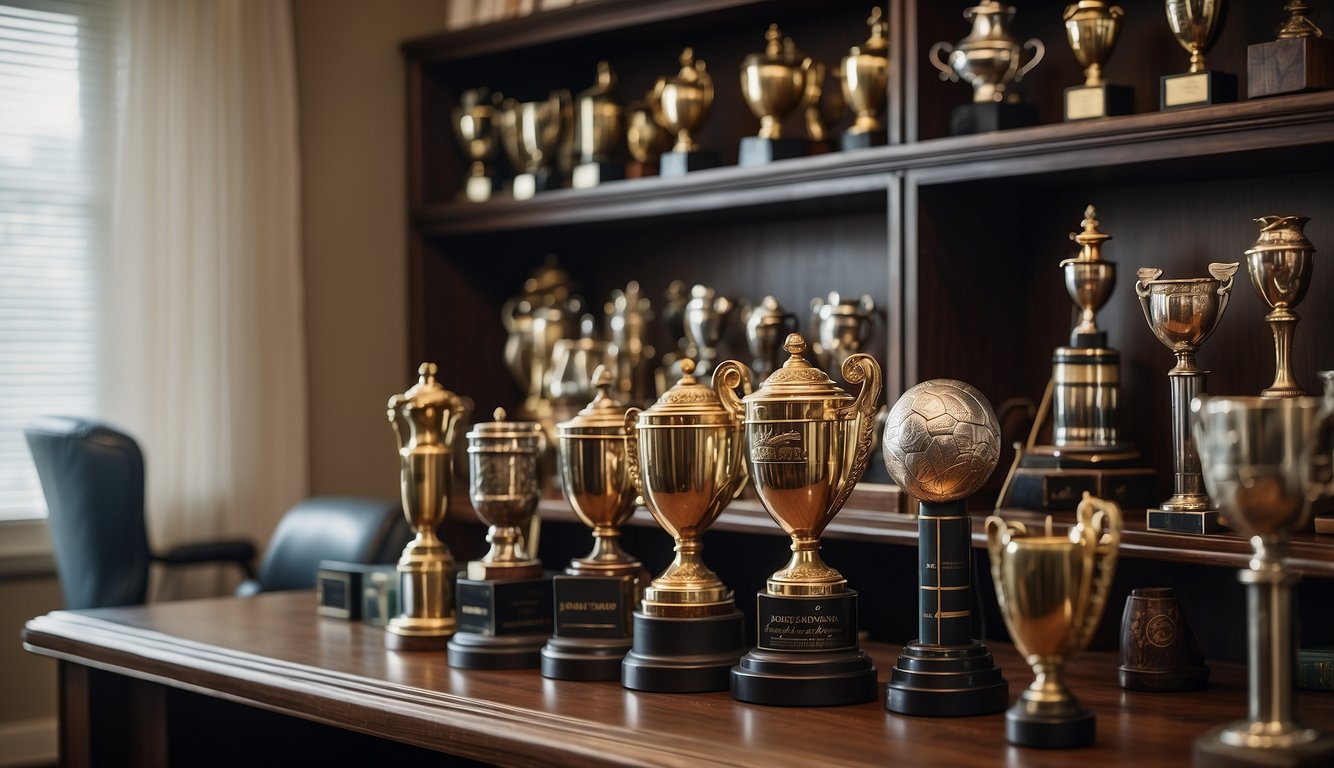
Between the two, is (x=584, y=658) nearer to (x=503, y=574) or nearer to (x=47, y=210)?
(x=503, y=574)

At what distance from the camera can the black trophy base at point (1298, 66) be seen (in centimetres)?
225

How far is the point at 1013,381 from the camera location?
116 inches

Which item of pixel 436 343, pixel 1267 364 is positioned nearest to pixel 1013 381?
pixel 1267 364

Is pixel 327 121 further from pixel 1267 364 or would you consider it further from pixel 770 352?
pixel 1267 364

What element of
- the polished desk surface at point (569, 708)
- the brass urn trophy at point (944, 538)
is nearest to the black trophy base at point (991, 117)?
the polished desk surface at point (569, 708)

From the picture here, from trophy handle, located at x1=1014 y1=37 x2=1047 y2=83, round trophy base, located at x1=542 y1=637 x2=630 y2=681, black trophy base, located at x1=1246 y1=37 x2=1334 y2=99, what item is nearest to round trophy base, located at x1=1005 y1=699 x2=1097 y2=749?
round trophy base, located at x1=542 y1=637 x2=630 y2=681

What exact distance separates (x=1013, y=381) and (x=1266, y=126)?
2.61ft

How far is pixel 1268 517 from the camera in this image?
146 cm

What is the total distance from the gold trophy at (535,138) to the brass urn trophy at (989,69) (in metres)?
1.22

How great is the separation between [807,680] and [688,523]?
27cm

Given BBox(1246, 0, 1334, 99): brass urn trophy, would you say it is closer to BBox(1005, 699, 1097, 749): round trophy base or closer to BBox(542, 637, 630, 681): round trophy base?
BBox(1005, 699, 1097, 749): round trophy base

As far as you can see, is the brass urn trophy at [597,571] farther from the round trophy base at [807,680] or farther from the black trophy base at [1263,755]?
the black trophy base at [1263,755]

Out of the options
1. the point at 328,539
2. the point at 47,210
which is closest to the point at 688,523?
the point at 328,539

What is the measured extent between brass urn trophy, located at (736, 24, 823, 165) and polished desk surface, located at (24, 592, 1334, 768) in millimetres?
1238
